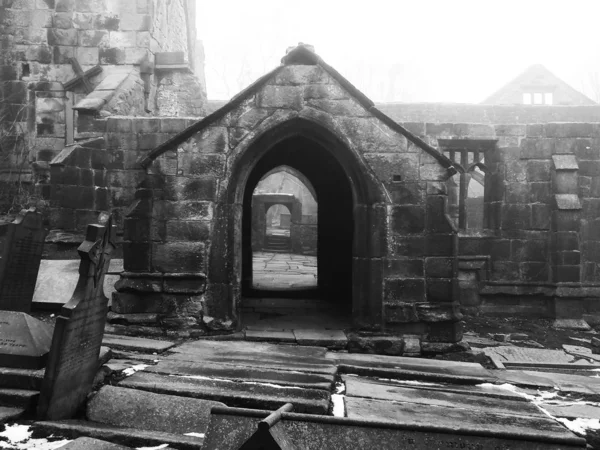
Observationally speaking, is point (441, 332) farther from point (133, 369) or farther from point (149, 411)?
point (149, 411)

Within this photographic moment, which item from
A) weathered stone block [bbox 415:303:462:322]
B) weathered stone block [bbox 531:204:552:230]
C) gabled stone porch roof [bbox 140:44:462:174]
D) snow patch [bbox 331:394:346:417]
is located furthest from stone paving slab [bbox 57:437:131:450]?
weathered stone block [bbox 531:204:552:230]

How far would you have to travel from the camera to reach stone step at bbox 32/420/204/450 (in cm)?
330

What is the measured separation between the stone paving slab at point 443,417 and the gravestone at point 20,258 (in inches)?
159

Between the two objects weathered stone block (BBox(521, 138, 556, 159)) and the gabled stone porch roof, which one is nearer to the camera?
the gabled stone porch roof

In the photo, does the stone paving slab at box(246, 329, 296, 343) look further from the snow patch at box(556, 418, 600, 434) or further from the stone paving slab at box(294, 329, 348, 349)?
the snow patch at box(556, 418, 600, 434)

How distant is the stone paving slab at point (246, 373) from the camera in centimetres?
431

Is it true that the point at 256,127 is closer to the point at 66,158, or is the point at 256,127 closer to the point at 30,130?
the point at 66,158

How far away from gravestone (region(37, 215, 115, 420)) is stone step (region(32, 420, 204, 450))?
0.19 meters

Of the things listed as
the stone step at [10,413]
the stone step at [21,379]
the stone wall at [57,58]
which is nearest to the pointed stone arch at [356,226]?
the stone step at [21,379]

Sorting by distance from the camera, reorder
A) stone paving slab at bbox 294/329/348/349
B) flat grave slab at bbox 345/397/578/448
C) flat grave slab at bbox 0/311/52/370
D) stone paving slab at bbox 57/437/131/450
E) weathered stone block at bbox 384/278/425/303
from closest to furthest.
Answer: stone paving slab at bbox 57/437/131/450, flat grave slab at bbox 345/397/578/448, flat grave slab at bbox 0/311/52/370, stone paving slab at bbox 294/329/348/349, weathered stone block at bbox 384/278/425/303

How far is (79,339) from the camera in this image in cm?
389

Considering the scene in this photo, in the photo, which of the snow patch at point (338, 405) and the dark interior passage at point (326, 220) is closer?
the snow patch at point (338, 405)

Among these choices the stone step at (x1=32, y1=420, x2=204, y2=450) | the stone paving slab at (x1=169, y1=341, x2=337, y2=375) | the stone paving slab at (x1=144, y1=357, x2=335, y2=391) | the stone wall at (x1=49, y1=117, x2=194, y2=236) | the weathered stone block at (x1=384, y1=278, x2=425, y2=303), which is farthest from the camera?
the stone wall at (x1=49, y1=117, x2=194, y2=236)

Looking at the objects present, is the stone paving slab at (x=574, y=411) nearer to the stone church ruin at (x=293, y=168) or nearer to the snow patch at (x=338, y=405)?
the snow patch at (x=338, y=405)
